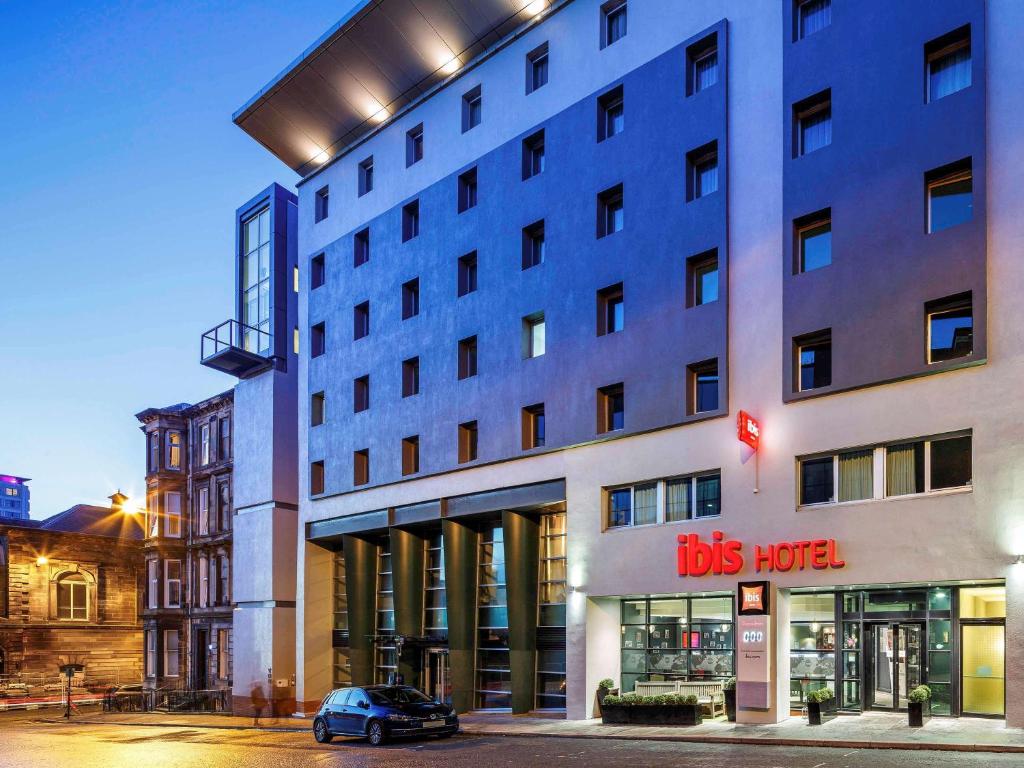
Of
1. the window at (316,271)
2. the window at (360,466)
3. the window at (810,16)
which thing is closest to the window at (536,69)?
the window at (810,16)

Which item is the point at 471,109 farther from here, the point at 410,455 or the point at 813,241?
the point at 813,241

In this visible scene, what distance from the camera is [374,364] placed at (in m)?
41.3

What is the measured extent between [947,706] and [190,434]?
1892 inches

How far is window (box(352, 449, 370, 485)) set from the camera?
1651 inches

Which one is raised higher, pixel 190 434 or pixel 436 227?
pixel 436 227

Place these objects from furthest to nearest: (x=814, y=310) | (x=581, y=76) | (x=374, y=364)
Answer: (x=374, y=364) < (x=581, y=76) < (x=814, y=310)

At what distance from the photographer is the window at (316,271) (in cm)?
4575

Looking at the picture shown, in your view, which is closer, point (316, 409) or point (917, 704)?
point (917, 704)

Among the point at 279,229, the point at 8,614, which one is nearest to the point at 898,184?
the point at 279,229

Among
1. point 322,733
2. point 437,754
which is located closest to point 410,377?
point 322,733

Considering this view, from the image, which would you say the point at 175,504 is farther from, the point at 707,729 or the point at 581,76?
the point at 707,729

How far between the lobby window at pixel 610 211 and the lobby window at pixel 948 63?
9.99 metres

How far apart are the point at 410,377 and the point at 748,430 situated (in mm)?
17087

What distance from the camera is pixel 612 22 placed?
3275 centimetres
